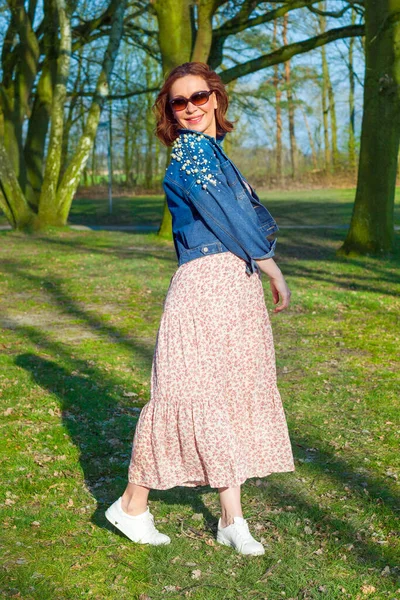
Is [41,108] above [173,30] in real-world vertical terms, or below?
below

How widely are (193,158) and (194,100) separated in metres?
0.27

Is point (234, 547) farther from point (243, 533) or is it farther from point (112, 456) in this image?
point (112, 456)

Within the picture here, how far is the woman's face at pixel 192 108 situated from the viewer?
3.29 meters

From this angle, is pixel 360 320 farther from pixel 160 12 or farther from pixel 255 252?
pixel 160 12

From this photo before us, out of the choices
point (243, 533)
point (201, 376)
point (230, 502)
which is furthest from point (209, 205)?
point (243, 533)

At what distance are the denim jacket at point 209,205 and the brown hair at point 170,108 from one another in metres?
0.12

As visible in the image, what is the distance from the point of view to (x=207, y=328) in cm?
322

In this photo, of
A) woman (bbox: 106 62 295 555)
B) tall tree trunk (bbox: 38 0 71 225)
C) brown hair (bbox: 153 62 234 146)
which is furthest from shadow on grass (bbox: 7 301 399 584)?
tall tree trunk (bbox: 38 0 71 225)

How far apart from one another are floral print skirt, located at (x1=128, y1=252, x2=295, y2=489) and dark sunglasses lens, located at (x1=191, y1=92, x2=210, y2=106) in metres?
0.63

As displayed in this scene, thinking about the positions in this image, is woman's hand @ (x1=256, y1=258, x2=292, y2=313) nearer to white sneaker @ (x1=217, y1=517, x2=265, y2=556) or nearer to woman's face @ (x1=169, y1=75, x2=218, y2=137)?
woman's face @ (x1=169, y1=75, x2=218, y2=137)

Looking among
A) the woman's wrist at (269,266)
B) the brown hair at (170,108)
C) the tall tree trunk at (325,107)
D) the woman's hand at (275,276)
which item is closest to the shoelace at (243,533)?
the woman's hand at (275,276)

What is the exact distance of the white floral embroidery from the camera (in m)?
3.14

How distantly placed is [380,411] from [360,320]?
337 centimetres

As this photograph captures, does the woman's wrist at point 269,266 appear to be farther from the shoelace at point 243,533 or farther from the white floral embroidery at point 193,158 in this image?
the shoelace at point 243,533
